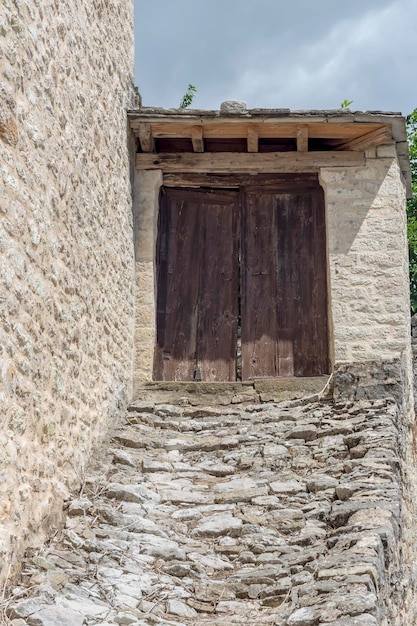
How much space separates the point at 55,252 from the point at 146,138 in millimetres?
3299

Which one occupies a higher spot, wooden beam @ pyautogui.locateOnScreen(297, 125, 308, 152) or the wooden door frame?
wooden beam @ pyautogui.locateOnScreen(297, 125, 308, 152)

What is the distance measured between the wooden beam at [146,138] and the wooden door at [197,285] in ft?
1.53

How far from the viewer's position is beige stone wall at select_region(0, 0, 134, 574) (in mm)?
3998

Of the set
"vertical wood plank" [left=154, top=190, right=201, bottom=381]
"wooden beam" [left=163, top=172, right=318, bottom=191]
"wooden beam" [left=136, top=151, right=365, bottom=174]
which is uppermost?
"wooden beam" [left=136, top=151, right=365, bottom=174]

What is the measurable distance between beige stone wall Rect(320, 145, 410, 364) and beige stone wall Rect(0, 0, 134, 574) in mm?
2045

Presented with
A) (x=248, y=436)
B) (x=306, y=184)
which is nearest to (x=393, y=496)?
(x=248, y=436)

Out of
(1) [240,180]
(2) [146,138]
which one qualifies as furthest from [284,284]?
(2) [146,138]

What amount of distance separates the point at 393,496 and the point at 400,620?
72 cm

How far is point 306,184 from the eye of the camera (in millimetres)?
8195

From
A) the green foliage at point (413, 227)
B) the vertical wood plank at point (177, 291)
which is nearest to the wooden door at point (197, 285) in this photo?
the vertical wood plank at point (177, 291)

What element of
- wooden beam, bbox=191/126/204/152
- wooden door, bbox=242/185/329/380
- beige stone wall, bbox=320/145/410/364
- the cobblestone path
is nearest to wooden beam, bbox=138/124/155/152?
wooden beam, bbox=191/126/204/152

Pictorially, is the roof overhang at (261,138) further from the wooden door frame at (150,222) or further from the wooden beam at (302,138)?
the wooden door frame at (150,222)

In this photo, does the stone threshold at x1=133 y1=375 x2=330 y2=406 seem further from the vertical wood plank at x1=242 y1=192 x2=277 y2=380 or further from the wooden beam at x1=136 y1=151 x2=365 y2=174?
the wooden beam at x1=136 y1=151 x2=365 y2=174

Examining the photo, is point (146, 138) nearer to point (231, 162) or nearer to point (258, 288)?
point (231, 162)
